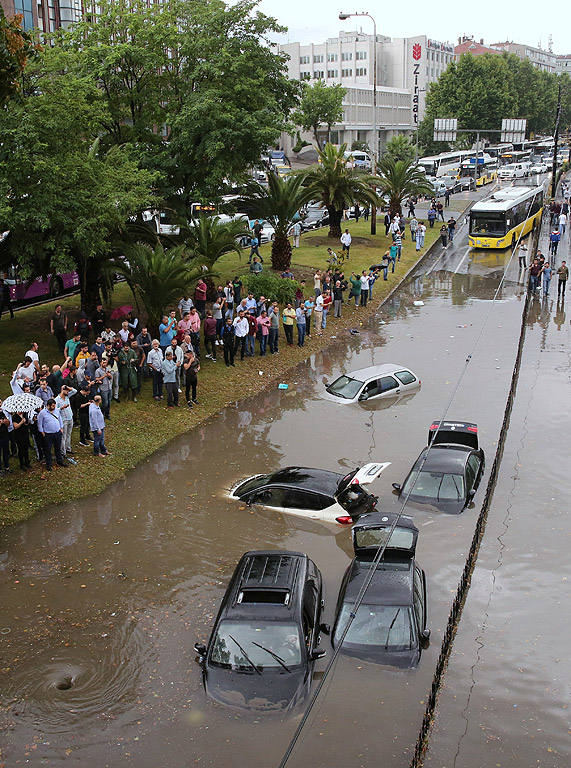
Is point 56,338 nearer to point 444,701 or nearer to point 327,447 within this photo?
point 327,447

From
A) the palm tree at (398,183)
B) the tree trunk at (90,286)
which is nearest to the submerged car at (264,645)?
the tree trunk at (90,286)

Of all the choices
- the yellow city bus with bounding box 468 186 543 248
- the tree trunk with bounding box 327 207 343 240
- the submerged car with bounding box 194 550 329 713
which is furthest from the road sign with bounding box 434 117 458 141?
the submerged car with bounding box 194 550 329 713

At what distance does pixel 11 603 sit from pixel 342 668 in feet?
16.1

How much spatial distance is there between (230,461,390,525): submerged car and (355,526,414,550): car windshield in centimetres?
145

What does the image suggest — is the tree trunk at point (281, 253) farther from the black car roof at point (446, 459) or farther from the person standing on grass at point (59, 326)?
the black car roof at point (446, 459)

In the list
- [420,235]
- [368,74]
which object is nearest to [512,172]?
[420,235]

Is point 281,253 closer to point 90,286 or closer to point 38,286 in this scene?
point 38,286

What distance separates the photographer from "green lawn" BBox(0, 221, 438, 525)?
14531 millimetres

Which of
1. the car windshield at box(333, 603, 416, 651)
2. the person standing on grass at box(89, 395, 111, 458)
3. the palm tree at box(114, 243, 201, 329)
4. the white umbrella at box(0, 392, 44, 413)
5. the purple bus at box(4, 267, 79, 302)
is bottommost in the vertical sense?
the car windshield at box(333, 603, 416, 651)

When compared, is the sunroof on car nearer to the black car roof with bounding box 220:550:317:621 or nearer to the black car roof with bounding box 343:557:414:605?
the black car roof with bounding box 220:550:317:621

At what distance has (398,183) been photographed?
42.8 metres

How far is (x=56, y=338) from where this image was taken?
22.0 meters

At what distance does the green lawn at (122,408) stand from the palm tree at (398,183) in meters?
11.8

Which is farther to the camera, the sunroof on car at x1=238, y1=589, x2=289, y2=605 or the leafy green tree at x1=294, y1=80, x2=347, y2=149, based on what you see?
the leafy green tree at x1=294, y1=80, x2=347, y2=149
